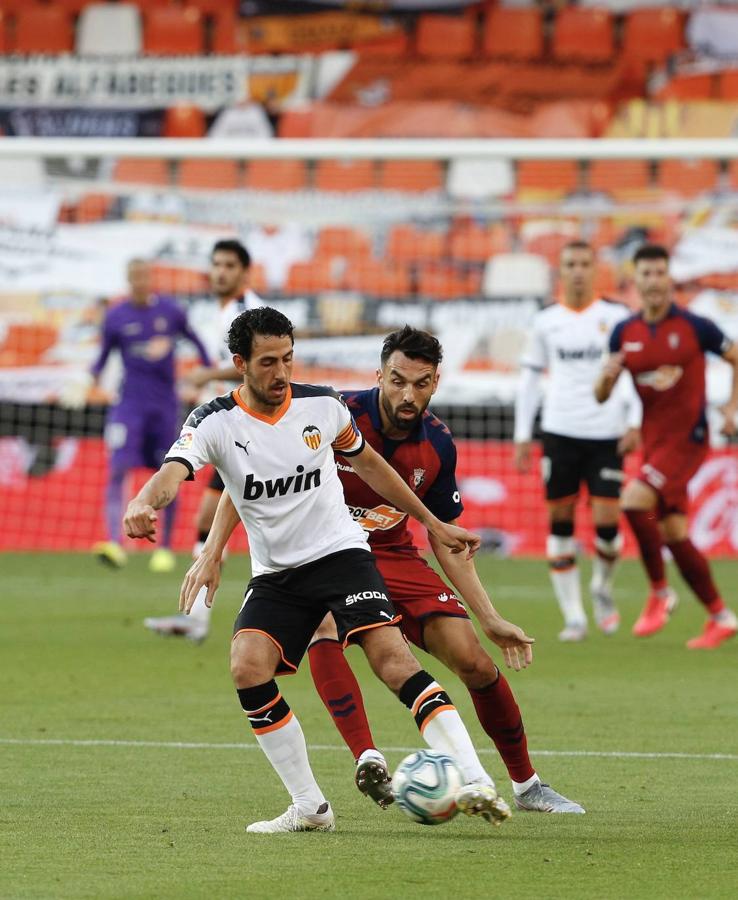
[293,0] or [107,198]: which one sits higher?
[293,0]

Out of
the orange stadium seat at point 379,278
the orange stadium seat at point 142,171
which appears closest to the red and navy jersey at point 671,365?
the orange stadium seat at point 379,278

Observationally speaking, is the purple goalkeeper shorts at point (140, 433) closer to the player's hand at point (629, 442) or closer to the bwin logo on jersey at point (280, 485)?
Result: the player's hand at point (629, 442)

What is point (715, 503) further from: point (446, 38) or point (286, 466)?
point (286, 466)

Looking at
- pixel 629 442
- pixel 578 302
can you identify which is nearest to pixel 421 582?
pixel 629 442

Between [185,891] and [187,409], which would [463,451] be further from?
[185,891]

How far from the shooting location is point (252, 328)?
18.5ft

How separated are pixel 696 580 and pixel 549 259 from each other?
30.5ft

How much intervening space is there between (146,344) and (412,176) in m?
6.30

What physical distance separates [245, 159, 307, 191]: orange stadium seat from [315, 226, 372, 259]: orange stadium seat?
1205 mm

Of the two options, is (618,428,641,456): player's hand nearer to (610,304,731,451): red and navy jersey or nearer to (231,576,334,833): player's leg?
(610,304,731,451): red and navy jersey

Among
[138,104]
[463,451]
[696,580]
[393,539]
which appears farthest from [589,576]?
[138,104]

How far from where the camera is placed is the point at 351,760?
7.12m

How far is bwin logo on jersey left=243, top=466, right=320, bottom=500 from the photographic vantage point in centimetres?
576

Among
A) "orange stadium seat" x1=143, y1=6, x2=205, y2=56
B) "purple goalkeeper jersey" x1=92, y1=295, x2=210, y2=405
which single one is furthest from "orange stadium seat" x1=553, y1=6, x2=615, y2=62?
"purple goalkeeper jersey" x1=92, y1=295, x2=210, y2=405
